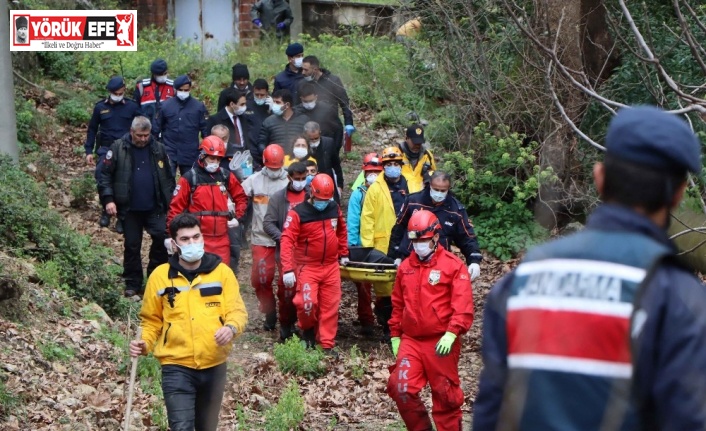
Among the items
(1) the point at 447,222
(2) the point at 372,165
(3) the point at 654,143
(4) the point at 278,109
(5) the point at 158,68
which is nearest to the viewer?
(3) the point at 654,143

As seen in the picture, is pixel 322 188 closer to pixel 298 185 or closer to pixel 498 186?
pixel 298 185

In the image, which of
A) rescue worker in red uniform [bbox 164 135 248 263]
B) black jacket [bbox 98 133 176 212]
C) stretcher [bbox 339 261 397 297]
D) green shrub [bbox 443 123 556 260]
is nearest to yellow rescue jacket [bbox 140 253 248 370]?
stretcher [bbox 339 261 397 297]

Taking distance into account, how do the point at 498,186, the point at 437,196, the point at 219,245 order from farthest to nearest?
the point at 498,186 < the point at 219,245 < the point at 437,196

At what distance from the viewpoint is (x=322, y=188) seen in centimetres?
1132

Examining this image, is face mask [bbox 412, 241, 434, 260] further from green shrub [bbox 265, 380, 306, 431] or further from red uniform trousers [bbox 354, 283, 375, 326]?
red uniform trousers [bbox 354, 283, 375, 326]

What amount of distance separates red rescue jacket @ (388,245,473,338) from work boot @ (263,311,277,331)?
13.4 ft

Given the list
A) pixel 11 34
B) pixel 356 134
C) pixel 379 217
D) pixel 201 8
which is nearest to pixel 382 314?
pixel 379 217

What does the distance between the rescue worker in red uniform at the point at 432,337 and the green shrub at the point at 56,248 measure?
14.8ft

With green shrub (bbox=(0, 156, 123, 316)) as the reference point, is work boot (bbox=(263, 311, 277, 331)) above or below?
below

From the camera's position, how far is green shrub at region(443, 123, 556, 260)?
1548cm

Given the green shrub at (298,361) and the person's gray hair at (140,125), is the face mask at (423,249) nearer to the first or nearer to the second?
the green shrub at (298,361)

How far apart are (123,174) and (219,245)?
4.93ft

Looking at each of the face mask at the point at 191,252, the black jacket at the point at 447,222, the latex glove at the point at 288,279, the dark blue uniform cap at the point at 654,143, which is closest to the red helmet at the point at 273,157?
the latex glove at the point at 288,279

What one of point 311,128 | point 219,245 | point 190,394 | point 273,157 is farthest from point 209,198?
point 190,394
